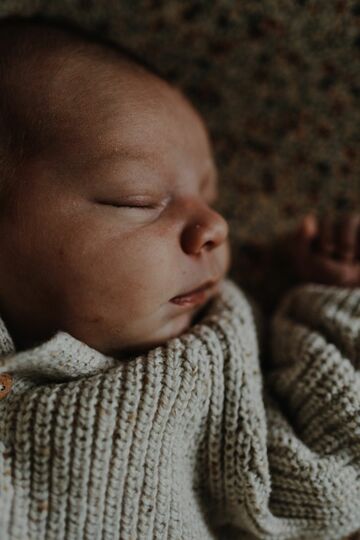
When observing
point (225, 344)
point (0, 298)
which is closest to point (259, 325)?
point (225, 344)

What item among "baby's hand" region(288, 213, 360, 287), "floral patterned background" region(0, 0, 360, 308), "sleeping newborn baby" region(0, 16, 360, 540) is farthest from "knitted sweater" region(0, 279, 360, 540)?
"floral patterned background" region(0, 0, 360, 308)

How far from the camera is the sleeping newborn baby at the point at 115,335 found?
77 cm

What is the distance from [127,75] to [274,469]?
0.62 m

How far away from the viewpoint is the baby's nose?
32.0 inches

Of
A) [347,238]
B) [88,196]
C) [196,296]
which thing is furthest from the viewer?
[347,238]

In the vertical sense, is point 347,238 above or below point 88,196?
below

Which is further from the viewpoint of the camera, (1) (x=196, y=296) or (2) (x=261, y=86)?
(2) (x=261, y=86)

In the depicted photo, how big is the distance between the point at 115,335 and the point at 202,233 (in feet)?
0.62

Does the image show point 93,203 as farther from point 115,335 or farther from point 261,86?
point 261,86

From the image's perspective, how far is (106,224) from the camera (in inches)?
30.6

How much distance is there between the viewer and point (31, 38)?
81 centimetres

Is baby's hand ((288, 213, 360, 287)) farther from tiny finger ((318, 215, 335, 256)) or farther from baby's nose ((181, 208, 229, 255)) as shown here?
baby's nose ((181, 208, 229, 255))

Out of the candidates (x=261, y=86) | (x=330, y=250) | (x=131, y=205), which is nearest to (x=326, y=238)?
(x=330, y=250)

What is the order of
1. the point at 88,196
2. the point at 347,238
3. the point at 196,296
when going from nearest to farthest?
the point at 88,196
the point at 196,296
the point at 347,238
